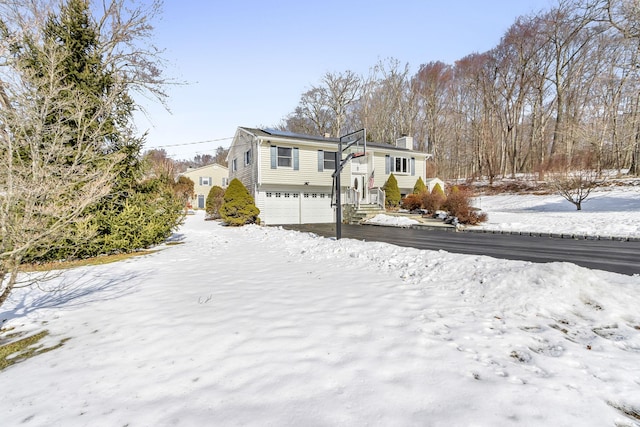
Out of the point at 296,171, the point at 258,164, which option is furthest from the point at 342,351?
the point at 296,171

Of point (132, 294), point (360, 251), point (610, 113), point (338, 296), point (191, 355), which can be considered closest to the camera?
point (191, 355)

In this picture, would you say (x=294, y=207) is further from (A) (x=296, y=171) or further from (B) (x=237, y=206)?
(B) (x=237, y=206)

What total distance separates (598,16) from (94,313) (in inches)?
1080

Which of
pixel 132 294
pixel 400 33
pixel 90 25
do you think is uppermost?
pixel 400 33

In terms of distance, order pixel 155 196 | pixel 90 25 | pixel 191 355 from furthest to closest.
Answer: pixel 155 196
pixel 90 25
pixel 191 355

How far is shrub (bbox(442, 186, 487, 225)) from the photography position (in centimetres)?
1422

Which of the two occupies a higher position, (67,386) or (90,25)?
(90,25)

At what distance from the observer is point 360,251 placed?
7.20 metres

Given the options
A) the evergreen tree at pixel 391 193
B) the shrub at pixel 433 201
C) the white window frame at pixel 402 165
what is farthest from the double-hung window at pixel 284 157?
the shrub at pixel 433 201

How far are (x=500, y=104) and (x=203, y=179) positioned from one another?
36434 mm

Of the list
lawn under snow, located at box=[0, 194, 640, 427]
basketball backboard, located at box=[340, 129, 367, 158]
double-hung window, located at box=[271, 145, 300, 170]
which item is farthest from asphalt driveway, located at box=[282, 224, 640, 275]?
double-hung window, located at box=[271, 145, 300, 170]

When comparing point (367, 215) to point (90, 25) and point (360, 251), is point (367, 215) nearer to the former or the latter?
point (360, 251)

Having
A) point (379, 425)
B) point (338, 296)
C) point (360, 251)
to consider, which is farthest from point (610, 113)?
point (379, 425)

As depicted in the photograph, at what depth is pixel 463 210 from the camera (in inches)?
569
